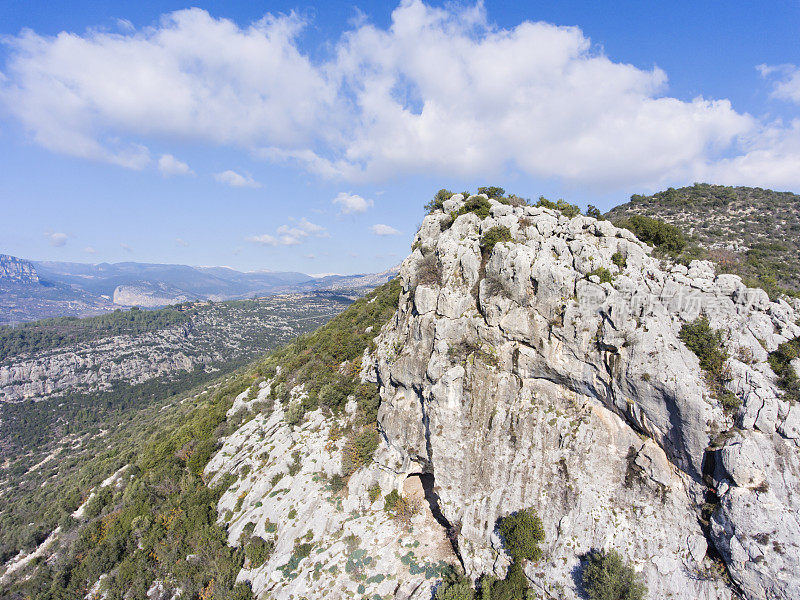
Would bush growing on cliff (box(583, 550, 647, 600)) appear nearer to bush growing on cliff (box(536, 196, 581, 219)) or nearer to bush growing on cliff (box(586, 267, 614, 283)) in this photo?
bush growing on cliff (box(586, 267, 614, 283))

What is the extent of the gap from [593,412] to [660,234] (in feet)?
52.0

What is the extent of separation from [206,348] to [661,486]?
170458mm

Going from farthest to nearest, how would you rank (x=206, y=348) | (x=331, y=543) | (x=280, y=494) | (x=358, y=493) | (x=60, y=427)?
(x=206, y=348)
(x=60, y=427)
(x=280, y=494)
(x=358, y=493)
(x=331, y=543)

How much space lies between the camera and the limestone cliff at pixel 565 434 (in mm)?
17297

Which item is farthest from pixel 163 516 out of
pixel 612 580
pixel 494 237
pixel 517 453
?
pixel 494 237

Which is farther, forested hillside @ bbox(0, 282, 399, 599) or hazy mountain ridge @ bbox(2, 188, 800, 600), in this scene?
forested hillside @ bbox(0, 282, 399, 599)

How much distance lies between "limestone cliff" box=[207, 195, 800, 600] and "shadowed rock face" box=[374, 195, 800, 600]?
0.32 feet

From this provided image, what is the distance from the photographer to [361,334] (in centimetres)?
4275

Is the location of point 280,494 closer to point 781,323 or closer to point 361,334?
point 361,334

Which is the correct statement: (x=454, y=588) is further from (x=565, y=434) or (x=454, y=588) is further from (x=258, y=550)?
(x=258, y=550)

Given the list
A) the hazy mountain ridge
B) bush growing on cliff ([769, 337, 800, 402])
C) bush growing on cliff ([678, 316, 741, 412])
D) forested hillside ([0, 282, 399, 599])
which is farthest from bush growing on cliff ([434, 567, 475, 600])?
bush growing on cliff ([769, 337, 800, 402])

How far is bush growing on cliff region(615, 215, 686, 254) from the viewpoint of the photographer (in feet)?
82.2

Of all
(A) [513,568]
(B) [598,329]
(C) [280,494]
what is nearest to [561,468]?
(A) [513,568]

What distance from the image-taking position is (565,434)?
22.0 metres
